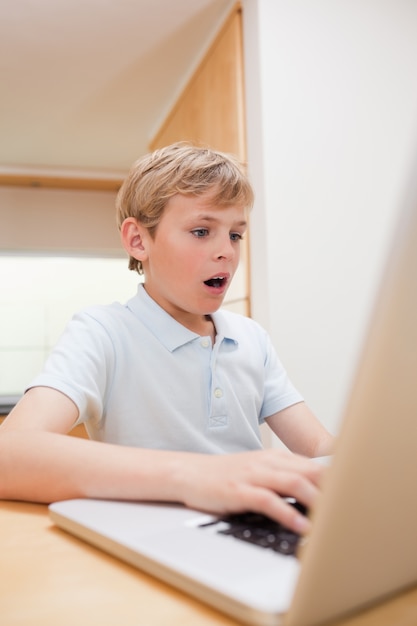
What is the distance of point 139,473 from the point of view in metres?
0.54

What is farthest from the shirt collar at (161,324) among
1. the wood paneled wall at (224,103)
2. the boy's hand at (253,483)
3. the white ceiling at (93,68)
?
the white ceiling at (93,68)

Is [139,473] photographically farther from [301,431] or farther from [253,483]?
[301,431]

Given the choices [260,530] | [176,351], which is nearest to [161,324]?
[176,351]

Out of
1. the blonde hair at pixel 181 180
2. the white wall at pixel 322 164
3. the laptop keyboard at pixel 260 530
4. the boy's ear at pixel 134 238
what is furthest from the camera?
the white wall at pixel 322 164

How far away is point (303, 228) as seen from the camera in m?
2.03

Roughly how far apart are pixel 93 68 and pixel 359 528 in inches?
112

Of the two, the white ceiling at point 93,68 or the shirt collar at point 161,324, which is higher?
the white ceiling at point 93,68

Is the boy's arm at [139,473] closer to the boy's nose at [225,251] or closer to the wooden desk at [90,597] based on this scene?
the wooden desk at [90,597]

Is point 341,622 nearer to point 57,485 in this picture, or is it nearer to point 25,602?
point 25,602

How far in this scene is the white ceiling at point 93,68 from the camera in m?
2.35

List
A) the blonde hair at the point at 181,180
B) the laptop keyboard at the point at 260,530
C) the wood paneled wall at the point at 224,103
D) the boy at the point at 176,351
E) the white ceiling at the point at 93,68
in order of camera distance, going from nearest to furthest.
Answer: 1. the laptop keyboard at the point at 260,530
2. the boy at the point at 176,351
3. the blonde hair at the point at 181,180
4. the wood paneled wall at the point at 224,103
5. the white ceiling at the point at 93,68

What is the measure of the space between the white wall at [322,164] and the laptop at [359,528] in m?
1.63

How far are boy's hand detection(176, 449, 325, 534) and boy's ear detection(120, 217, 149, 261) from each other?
0.64 meters

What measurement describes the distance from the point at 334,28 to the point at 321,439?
166 centimetres
